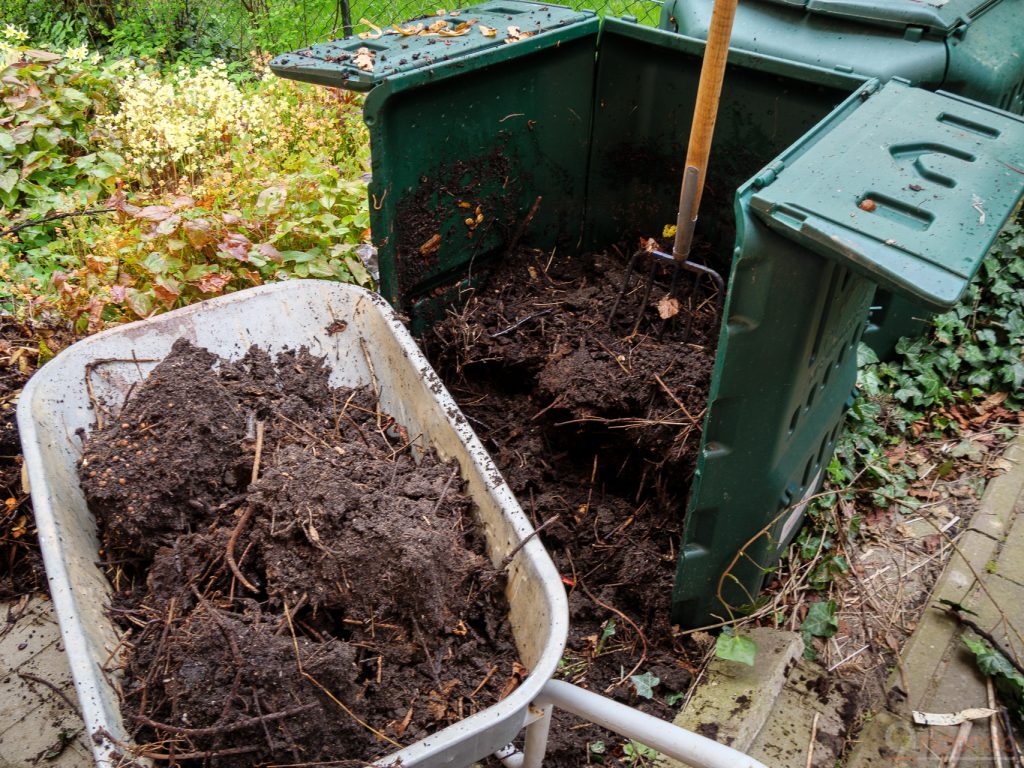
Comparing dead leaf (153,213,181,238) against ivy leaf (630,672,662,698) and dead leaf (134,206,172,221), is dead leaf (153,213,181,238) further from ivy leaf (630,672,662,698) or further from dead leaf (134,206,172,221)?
ivy leaf (630,672,662,698)

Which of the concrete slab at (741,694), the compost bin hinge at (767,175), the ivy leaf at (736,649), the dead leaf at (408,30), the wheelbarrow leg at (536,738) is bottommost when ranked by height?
the concrete slab at (741,694)

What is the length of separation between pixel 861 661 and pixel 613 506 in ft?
2.86

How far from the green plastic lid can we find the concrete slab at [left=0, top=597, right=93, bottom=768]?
5.90 ft

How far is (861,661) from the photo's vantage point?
2.29m

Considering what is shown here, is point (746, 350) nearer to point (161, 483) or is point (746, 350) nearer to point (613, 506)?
point (613, 506)

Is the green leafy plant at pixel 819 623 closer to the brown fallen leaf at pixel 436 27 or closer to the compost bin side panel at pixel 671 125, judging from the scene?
the compost bin side panel at pixel 671 125

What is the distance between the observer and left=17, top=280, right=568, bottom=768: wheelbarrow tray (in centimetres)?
145

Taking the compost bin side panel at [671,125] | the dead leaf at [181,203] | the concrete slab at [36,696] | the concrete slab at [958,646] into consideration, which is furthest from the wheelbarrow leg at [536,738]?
the dead leaf at [181,203]

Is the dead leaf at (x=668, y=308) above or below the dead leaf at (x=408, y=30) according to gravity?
below

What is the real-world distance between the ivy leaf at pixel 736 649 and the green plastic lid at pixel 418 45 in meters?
1.84

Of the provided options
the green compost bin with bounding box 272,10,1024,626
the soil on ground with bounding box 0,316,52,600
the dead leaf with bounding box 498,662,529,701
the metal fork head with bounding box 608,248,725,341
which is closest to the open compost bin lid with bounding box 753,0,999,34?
the green compost bin with bounding box 272,10,1024,626

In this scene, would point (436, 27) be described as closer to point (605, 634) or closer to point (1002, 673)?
point (605, 634)

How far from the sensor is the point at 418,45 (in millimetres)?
2309

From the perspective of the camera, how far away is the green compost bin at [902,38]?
2.38 m
